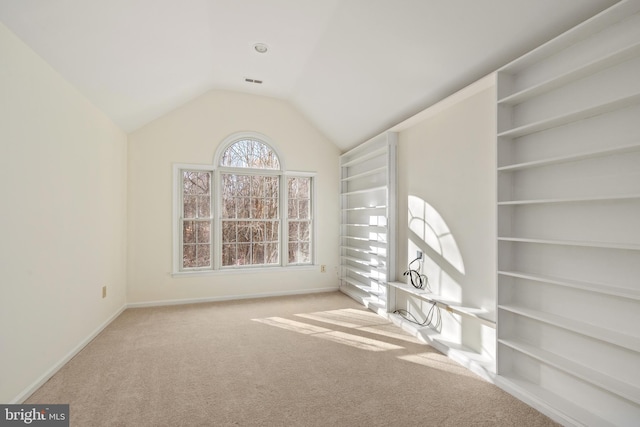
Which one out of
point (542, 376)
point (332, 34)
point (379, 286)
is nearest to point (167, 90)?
point (332, 34)

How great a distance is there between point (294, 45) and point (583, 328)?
3595 mm

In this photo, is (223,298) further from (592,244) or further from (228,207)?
(592,244)

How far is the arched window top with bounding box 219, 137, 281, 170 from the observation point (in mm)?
4922

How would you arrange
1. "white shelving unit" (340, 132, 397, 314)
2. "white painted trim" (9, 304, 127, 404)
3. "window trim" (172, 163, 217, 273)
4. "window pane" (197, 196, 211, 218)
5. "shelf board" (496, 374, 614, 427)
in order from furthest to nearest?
"window pane" (197, 196, 211, 218), "window trim" (172, 163, 217, 273), "white shelving unit" (340, 132, 397, 314), "white painted trim" (9, 304, 127, 404), "shelf board" (496, 374, 614, 427)

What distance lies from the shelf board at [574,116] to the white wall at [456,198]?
1.19 ft

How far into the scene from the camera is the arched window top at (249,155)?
4922mm

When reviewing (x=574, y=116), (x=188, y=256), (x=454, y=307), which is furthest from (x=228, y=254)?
(x=574, y=116)

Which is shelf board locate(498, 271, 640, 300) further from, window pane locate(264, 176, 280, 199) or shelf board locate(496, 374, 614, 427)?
window pane locate(264, 176, 280, 199)

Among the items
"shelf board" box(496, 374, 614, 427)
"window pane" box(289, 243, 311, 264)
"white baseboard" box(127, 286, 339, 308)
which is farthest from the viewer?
"window pane" box(289, 243, 311, 264)

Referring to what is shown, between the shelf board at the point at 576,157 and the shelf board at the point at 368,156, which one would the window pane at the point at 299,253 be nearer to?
the shelf board at the point at 368,156

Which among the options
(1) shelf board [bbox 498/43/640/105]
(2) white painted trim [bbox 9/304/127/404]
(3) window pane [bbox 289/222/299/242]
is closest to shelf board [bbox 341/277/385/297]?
(3) window pane [bbox 289/222/299/242]

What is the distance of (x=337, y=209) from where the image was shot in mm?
5457

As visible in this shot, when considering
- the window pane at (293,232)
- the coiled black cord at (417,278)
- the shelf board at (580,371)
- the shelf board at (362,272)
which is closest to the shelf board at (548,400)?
the shelf board at (580,371)

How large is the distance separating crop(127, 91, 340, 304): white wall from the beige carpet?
94cm
